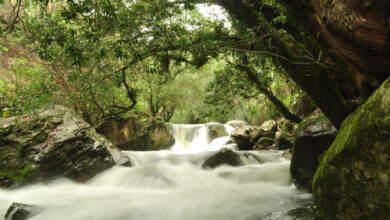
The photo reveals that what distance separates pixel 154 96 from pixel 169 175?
7.88m

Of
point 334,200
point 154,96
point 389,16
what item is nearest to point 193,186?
point 334,200

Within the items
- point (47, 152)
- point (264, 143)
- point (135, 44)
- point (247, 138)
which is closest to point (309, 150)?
point (135, 44)

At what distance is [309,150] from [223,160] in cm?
276

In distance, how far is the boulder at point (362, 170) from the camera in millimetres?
1713

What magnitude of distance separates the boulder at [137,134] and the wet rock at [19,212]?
21.6 feet

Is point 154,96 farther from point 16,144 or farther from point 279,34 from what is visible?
point 279,34

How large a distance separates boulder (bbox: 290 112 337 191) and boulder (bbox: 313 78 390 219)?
7.48ft

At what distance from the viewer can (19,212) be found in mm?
3365

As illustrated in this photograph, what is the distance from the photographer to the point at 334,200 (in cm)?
204

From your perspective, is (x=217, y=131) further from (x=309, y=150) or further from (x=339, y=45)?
(x=339, y=45)

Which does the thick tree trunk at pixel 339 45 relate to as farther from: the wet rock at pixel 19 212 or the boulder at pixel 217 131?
the boulder at pixel 217 131

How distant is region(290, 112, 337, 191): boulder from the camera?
431 centimetres

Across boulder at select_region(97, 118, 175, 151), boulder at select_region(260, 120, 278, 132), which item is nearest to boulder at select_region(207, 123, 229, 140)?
boulder at select_region(97, 118, 175, 151)

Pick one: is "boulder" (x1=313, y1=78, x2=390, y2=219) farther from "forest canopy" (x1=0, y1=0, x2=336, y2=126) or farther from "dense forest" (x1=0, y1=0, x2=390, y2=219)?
"forest canopy" (x1=0, y1=0, x2=336, y2=126)
